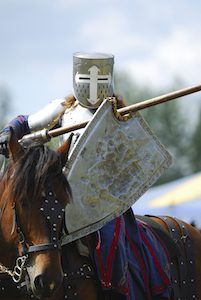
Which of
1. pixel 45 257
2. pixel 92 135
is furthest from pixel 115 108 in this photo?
pixel 45 257

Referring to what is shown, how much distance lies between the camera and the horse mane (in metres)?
7.27

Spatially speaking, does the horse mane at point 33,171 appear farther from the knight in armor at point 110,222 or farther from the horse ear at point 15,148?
the knight in armor at point 110,222

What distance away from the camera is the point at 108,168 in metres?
7.96

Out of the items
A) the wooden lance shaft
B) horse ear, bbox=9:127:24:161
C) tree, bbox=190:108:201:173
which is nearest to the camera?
horse ear, bbox=9:127:24:161

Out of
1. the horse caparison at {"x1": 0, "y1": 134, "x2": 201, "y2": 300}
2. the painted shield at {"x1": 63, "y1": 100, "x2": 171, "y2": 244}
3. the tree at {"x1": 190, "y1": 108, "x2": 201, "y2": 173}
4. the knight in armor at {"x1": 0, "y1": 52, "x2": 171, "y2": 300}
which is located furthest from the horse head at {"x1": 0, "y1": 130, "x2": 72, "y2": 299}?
the tree at {"x1": 190, "y1": 108, "x2": 201, "y2": 173}

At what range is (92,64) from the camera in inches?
335

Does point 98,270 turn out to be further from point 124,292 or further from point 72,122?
point 72,122

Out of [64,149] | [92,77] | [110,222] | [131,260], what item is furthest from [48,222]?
[92,77]

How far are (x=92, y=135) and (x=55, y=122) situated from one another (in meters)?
0.63

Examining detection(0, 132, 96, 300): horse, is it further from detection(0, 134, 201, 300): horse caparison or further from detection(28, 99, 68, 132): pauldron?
detection(28, 99, 68, 132): pauldron

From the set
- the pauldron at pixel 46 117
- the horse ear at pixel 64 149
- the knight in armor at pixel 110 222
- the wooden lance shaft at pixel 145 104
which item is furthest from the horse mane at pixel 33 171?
the pauldron at pixel 46 117

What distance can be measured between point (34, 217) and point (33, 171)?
13.4 inches

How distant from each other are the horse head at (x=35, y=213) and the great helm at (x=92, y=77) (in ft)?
3.09

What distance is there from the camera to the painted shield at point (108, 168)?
25.4ft
